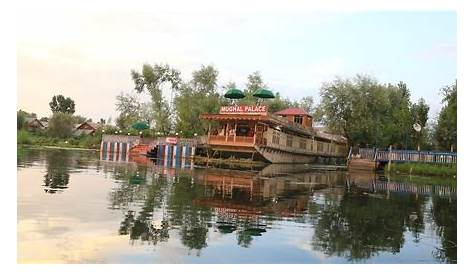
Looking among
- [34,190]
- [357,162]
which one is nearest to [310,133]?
[357,162]

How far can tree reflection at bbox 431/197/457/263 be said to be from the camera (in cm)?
708

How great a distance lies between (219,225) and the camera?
7891 mm

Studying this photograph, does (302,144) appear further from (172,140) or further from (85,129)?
(85,129)

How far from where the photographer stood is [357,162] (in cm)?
2670

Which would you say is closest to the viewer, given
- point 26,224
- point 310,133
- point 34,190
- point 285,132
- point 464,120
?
point 26,224

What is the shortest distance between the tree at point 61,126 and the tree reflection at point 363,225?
30386mm

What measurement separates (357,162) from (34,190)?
19.6 m

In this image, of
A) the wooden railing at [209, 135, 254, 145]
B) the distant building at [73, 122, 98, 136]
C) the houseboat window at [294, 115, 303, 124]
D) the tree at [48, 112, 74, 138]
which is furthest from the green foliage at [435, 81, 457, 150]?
the distant building at [73, 122, 98, 136]

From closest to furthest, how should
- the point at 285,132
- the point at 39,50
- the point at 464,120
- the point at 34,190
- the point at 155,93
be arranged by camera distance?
1. the point at 464,120
2. the point at 34,190
3. the point at 39,50
4. the point at 285,132
5. the point at 155,93

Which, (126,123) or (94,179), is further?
(126,123)

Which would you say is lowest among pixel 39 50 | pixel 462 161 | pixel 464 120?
pixel 462 161

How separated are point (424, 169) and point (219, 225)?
728 inches

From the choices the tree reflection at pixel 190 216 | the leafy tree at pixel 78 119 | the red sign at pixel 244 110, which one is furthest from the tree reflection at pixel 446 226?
the leafy tree at pixel 78 119

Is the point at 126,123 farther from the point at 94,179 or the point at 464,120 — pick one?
the point at 464,120
